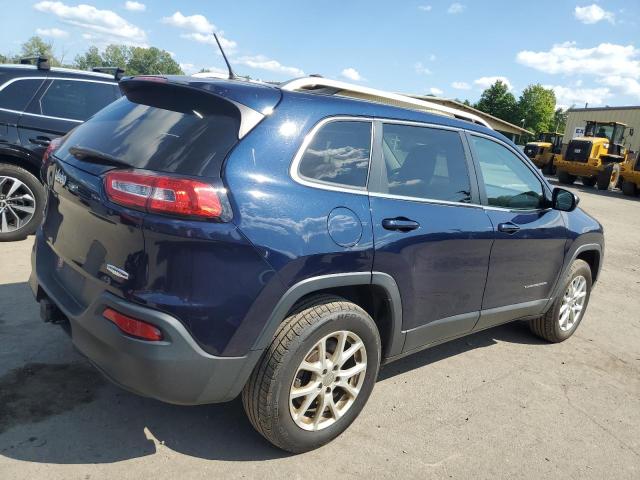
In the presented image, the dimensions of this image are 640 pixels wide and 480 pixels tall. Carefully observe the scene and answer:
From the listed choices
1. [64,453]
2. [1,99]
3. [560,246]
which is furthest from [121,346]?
[1,99]

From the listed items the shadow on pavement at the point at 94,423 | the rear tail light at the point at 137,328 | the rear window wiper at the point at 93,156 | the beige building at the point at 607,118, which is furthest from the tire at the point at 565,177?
the rear tail light at the point at 137,328

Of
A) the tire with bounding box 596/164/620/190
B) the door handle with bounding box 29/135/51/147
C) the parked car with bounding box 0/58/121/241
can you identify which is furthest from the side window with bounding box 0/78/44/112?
the tire with bounding box 596/164/620/190

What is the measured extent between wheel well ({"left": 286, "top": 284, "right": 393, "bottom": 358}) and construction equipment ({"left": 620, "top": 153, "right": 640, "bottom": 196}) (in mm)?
21498

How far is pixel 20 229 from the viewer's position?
5.77 meters

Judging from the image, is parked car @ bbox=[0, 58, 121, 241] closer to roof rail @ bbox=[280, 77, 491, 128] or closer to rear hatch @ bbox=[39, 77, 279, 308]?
rear hatch @ bbox=[39, 77, 279, 308]

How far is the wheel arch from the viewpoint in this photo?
2.42 meters

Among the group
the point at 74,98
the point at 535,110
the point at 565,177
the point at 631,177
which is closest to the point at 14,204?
the point at 74,98

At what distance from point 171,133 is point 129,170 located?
26cm

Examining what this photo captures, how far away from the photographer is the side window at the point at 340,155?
2590mm

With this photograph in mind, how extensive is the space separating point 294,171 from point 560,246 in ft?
9.00

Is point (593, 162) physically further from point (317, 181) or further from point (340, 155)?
point (317, 181)

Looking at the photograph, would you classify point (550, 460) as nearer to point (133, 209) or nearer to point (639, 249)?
point (133, 209)

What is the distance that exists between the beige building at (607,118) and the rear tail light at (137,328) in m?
36.8

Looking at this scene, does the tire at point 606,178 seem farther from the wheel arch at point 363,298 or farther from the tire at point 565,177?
the wheel arch at point 363,298
